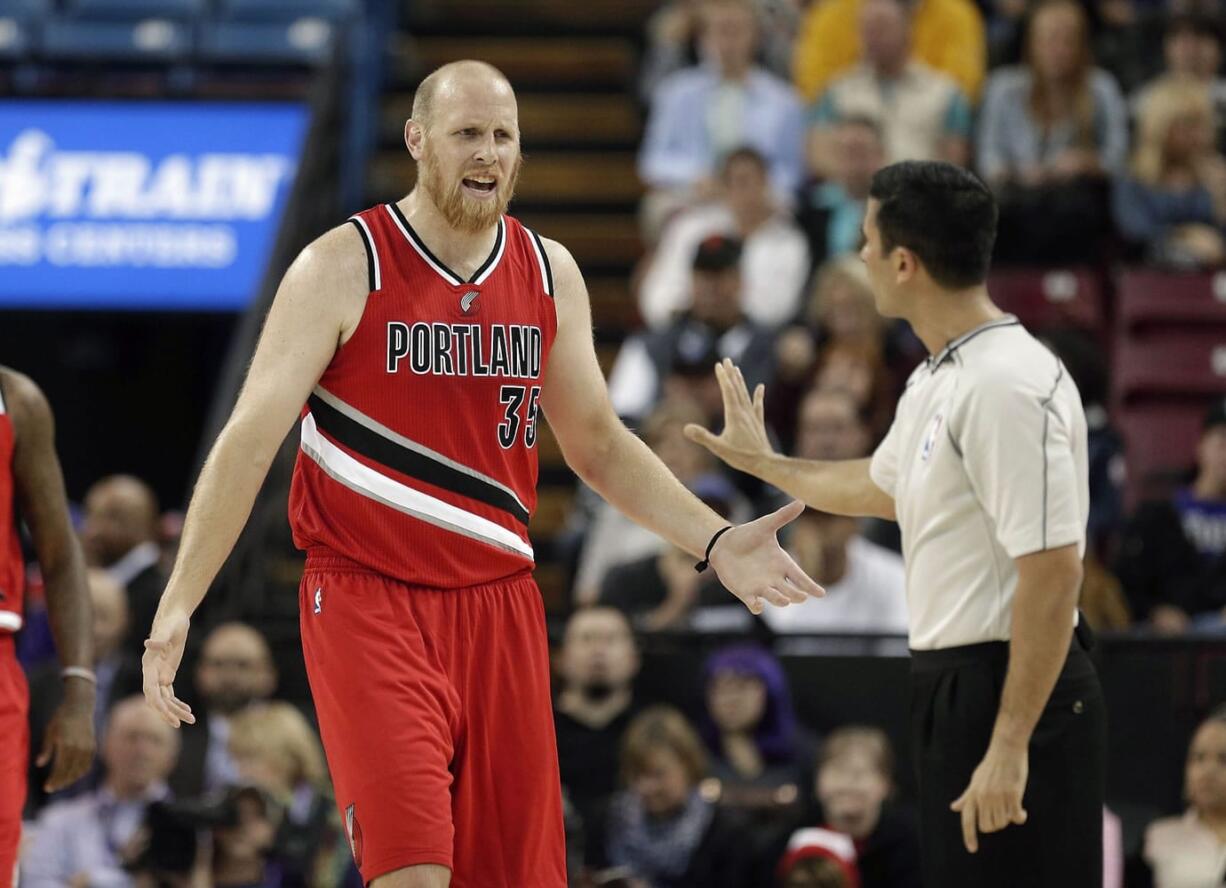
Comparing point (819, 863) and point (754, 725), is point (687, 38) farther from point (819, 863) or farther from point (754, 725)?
point (819, 863)

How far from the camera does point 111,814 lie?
25.7 ft

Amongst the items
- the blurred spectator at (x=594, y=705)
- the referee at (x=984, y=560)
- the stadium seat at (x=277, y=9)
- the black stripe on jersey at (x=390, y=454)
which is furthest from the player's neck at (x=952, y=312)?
the stadium seat at (x=277, y=9)

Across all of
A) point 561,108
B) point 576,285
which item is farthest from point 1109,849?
point 561,108

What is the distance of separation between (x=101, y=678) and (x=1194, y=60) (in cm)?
654

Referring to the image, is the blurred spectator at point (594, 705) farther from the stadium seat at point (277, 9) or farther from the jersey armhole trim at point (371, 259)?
the stadium seat at point (277, 9)

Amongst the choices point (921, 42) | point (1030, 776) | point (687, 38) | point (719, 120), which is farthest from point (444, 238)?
point (687, 38)

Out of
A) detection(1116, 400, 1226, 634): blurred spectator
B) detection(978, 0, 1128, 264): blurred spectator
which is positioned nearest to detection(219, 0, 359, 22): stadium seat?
detection(978, 0, 1128, 264): blurred spectator

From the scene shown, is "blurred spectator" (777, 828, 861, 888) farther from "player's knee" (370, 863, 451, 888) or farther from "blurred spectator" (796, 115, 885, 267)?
"blurred spectator" (796, 115, 885, 267)

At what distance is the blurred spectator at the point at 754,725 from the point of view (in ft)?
25.8

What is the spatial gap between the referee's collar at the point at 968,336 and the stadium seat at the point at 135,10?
30.0ft

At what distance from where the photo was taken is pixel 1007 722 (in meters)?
4.59

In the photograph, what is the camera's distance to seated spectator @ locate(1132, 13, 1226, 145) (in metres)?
10.9

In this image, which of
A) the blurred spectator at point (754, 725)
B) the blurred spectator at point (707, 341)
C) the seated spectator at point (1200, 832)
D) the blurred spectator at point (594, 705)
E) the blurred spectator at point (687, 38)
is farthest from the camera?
the blurred spectator at point (687, 38)

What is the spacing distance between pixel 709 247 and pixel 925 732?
524 cm
